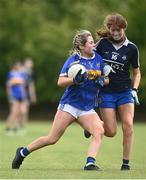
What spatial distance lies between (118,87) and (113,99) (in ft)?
0.60

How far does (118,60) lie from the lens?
11352mm

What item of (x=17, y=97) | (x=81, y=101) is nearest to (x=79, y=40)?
(x=81, y=101)

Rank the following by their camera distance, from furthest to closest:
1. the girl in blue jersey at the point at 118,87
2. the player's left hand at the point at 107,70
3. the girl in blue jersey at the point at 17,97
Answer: the girl in blue jersey at the point at 17,97
the girl in blue jersey at the point at 118,87
the player's left hand at the point at 107,70

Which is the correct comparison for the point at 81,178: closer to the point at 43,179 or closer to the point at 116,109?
the point at 43,179

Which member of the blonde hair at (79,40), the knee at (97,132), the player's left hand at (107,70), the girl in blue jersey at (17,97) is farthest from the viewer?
the girl in blue jersey at (17,97)

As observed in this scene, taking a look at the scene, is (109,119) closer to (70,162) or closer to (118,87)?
(118,87)

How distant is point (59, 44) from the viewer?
4125 centimetres

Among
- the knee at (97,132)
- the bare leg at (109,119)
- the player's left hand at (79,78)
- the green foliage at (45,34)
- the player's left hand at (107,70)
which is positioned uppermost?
the green foliage at (45,34)

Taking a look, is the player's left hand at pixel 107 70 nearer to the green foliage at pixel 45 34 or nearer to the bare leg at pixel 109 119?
the bare leg at pixel 109 119

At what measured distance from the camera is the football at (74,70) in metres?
10.7

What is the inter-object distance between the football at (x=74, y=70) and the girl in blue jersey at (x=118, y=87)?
65 cm

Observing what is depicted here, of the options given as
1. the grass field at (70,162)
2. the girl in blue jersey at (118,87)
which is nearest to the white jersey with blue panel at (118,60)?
the girl in blue jersey at (118,87)

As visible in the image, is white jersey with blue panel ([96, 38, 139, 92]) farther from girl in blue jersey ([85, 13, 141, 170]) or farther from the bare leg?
the bare leg

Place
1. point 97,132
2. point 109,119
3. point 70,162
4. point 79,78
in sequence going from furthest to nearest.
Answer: point 70,162, point 109,119, point 97,132, point 79,78
